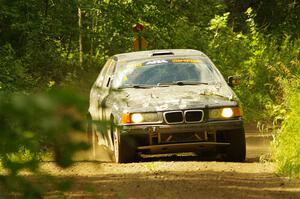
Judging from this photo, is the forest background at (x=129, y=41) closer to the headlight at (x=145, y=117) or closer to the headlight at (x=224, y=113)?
the headlight at (x=224, y=113)

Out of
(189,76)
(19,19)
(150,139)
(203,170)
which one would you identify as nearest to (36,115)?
(203,170)

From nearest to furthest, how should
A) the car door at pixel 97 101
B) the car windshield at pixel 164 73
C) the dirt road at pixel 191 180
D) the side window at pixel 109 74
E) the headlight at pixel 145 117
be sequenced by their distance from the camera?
the car door at pixel 97 101
the dirt road at pixel 191 180
the headlight at pixel 145 117
the car windshield at pixel 164 73
the side window at pixel 109 74

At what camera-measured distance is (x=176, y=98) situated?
11398 mm

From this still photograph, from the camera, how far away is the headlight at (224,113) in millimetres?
11242

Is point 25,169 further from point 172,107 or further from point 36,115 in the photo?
point 172,107

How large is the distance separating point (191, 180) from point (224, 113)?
1948 millimetres

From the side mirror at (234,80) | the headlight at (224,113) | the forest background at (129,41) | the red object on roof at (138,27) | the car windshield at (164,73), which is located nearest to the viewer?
the headlight at (224,113)

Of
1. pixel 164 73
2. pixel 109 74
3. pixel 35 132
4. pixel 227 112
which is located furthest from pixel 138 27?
pixel 35 132

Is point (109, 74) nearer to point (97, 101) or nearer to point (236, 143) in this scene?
point (236, 143)

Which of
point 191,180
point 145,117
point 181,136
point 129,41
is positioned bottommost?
point 191,180

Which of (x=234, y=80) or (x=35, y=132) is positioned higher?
(x=35, y=132)

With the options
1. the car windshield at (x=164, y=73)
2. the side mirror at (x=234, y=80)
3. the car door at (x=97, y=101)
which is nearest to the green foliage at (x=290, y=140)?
the side mirror at (x=234, y=80)

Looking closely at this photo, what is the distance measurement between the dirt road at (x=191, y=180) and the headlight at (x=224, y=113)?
22.2 inches

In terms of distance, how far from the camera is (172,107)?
11.2m
